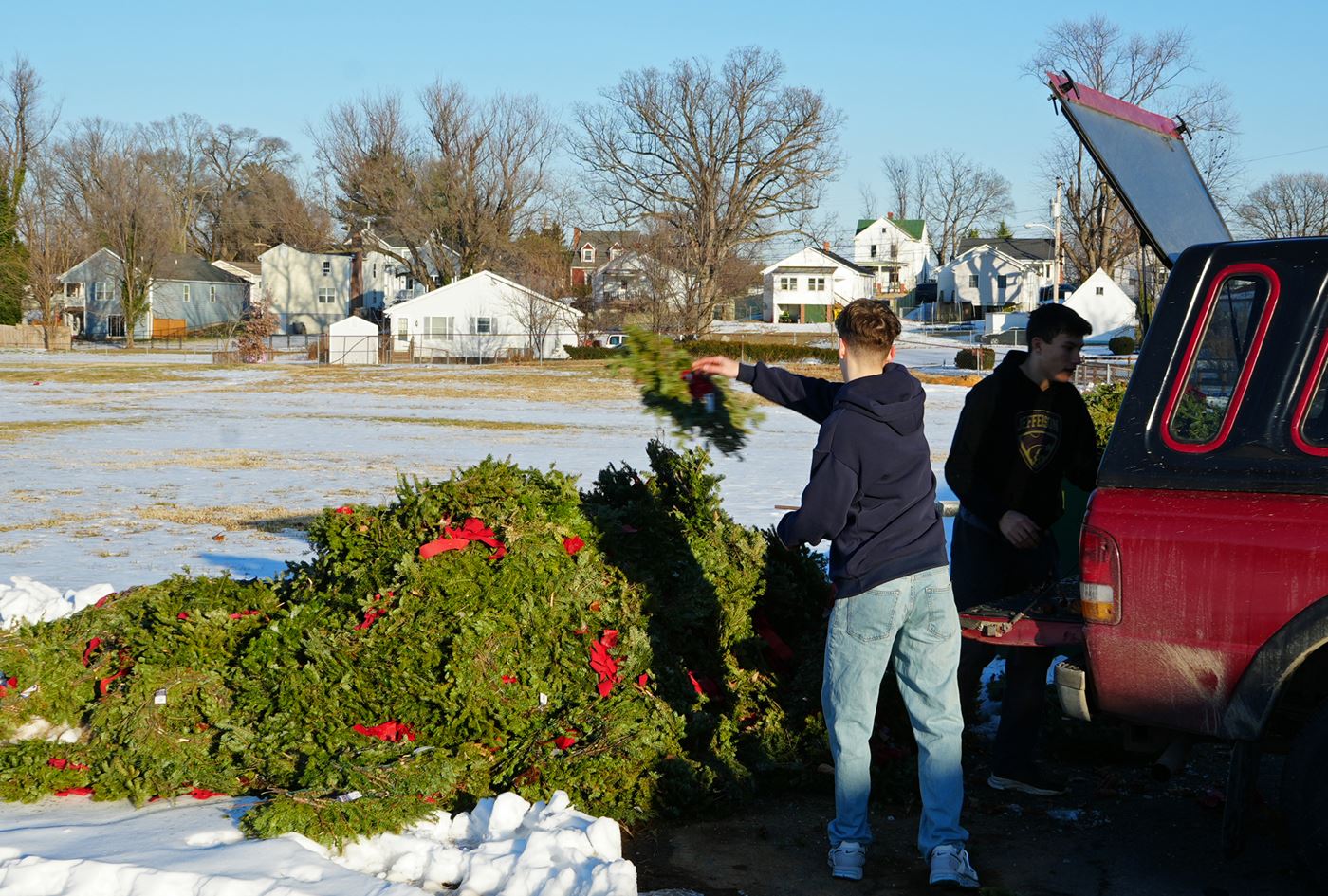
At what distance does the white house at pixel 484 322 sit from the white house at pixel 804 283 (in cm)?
3465

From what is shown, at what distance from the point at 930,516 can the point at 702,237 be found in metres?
56.9

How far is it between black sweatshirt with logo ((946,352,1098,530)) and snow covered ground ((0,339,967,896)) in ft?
Result: 3.35

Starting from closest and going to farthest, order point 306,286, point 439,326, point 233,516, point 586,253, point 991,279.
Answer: point 233,516, point 439,326, point 306,286, point 991,279, point 586,253

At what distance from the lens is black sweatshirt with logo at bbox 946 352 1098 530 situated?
489cm

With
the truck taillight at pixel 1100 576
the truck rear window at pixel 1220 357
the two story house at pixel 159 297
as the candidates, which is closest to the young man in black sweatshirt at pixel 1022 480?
the truck taillight at pixel 1100 576

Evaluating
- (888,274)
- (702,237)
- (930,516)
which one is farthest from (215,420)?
(888,274)

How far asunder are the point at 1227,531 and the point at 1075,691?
71 centimetres

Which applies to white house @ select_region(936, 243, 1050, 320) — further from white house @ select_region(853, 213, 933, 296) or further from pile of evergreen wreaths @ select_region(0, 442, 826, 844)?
pile of evergreen wreaths @ select_region(0, 442, 826, 844)

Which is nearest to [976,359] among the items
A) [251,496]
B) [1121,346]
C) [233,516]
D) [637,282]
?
[1121,346]

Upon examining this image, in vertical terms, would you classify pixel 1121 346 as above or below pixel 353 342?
below

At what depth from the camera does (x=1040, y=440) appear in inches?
192

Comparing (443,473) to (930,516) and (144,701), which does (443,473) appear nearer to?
(144,701)

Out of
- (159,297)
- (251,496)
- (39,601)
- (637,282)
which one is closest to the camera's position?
(39,601)

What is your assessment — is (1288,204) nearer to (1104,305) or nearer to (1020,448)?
(1104,305)
